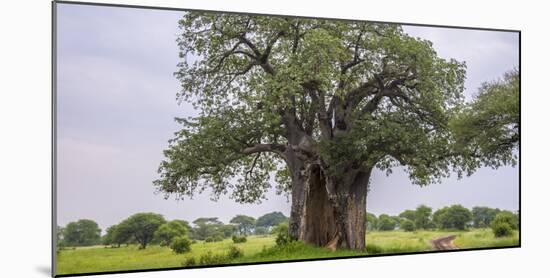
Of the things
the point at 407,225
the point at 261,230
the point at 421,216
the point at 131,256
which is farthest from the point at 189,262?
the point at 421,216

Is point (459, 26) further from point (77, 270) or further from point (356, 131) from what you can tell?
point (77, 270)

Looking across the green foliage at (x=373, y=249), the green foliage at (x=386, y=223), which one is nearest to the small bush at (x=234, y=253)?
the green foliage at (x=373, y=249)

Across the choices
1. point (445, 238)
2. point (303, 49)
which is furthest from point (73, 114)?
point (445, 238)

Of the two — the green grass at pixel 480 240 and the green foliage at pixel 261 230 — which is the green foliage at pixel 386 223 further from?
the green foliage at pixel 261 230

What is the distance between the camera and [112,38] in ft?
26.6

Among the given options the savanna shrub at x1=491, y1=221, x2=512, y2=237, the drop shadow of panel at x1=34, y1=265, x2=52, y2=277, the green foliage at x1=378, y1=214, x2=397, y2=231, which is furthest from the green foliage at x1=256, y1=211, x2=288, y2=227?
the savanna shrub at x1=491, y1=221, x2=512, y2=237

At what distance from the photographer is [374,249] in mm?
9336

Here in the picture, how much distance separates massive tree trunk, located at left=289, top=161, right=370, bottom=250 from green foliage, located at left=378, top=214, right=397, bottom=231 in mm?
213

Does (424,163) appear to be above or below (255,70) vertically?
below

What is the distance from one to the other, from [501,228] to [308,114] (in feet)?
9.57

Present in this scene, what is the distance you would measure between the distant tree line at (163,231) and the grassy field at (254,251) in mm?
71

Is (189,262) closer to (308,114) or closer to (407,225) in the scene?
(308,114)

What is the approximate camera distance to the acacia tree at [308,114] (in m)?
8.65

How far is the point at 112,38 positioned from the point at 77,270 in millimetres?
2322
